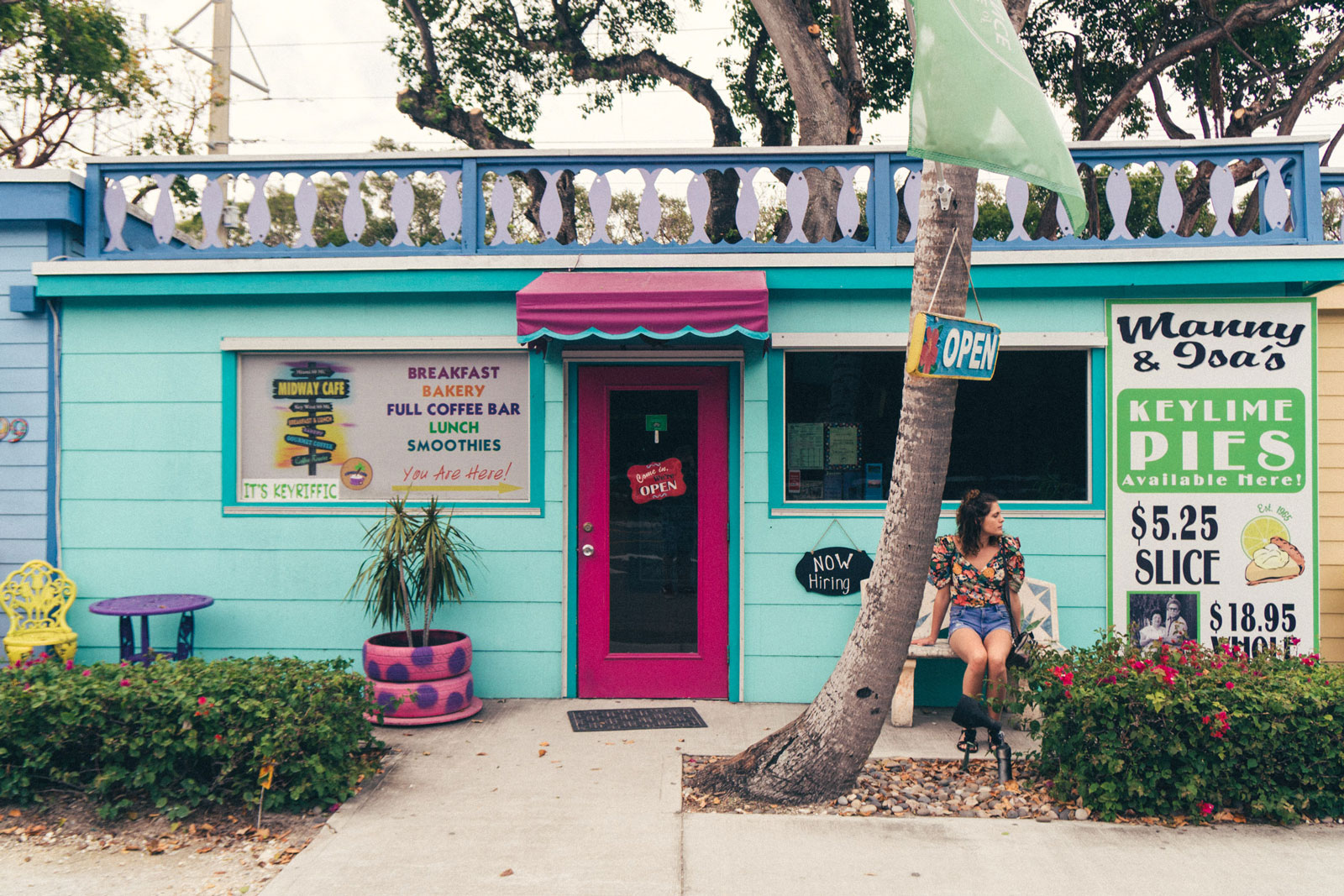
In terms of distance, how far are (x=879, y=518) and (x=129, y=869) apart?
181 inches

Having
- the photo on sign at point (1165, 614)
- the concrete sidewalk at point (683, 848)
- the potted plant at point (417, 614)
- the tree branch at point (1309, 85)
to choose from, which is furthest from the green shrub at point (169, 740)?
the tree branch at point (1309, 85)

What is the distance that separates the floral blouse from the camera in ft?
18.3

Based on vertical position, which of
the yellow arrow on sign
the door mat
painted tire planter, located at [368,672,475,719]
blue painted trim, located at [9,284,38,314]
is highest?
blue painted trim, located at [9,284,38,314]

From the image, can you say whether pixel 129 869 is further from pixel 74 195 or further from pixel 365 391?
pixel 74 195

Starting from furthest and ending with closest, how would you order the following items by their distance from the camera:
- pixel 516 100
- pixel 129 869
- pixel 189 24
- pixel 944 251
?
pixel 516 100 → pixel 189 24 → pixel 944 251 → pixel 129 869

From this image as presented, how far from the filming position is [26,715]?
14.1ft

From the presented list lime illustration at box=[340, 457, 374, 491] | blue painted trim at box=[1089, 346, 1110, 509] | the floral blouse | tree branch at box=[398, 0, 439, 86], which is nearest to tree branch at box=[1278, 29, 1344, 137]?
blue painted trim at box=[1089, 346, 1110, 509]

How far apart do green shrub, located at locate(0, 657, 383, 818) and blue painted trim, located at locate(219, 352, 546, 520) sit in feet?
6.64

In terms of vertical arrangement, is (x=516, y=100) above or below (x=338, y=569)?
above

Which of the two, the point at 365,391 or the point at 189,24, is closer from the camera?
the point at 365,391

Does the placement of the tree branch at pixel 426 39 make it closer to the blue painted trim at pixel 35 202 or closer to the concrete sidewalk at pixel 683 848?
the blue painted trim at pixel 35 202

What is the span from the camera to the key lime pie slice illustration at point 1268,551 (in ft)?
20.2

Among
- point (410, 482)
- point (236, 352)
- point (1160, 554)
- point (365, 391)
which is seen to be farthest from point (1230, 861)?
point (236, 352)

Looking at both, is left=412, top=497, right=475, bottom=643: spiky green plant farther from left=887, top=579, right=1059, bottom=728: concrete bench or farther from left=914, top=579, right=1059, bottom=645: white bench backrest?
left=914, top=579, right=1059, bottom=645: white bench backrest
